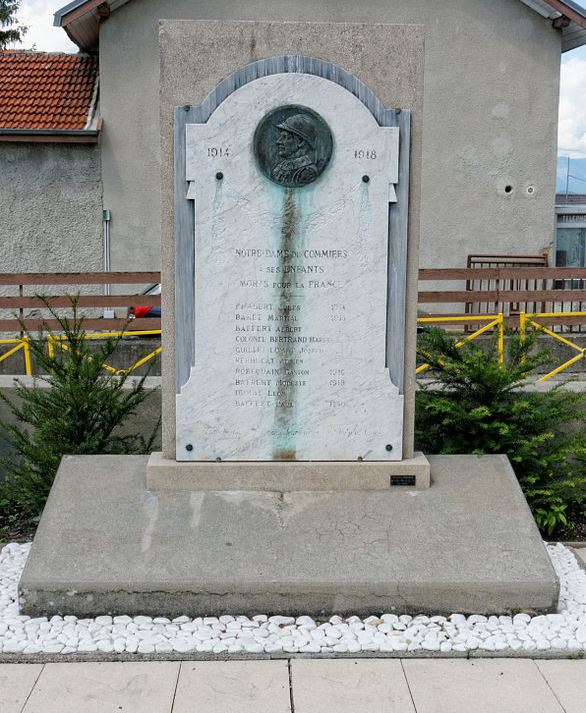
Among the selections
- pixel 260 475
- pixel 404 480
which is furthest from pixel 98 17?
pixel 404 480

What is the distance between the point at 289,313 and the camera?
17.0 ft

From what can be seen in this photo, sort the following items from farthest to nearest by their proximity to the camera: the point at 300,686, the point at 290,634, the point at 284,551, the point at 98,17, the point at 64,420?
the point at 98,17, the point at 64,420, the point at 284,551, the point at 290,634, the point at 300,686

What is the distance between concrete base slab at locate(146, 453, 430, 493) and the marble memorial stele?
0.26ft

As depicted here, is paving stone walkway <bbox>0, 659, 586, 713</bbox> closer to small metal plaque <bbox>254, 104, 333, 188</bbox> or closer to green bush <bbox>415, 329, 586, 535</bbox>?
green bush <bbox>415, 329, 586, 535</bbox>

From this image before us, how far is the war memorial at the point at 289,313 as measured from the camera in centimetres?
500

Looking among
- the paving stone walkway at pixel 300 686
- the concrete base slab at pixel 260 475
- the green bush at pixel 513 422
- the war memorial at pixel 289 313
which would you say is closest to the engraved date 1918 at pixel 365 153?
the war memorial at pixel 289 313

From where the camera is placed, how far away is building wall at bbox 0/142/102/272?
17.2 meters

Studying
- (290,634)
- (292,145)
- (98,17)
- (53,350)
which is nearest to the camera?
(290,634)

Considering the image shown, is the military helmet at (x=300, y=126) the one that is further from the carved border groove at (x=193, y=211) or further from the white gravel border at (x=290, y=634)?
the white gravel border at (x=290, y=634)

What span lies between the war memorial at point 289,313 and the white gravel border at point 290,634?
480 millimetres

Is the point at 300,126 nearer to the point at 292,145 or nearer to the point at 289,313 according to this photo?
the point at 292,145

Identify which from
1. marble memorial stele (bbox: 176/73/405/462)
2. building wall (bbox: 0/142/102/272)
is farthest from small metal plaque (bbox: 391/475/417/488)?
building wall (bbox: 0/142/102/272)

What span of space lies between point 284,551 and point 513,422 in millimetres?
2179

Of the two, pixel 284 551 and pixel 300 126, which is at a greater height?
pixel 300 126
